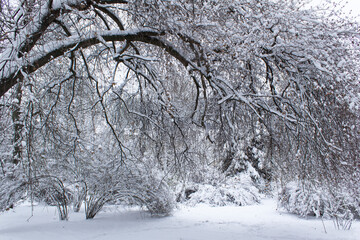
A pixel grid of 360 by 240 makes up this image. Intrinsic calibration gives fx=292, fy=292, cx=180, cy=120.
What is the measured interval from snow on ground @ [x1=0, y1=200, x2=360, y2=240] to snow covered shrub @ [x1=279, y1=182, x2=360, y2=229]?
24 centimetres

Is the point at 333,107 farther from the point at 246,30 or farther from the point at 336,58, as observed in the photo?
the point at 246,30

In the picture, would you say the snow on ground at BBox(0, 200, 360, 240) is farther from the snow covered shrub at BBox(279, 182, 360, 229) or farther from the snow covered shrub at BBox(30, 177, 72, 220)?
the snow covered shrub at BBox(30, 177, 72, 220)

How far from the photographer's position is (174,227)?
706 centimetres

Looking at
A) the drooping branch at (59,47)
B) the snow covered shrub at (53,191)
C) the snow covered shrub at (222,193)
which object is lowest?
the snow covered shrub at (222,193)

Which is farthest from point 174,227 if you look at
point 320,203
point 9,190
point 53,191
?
point 320,203

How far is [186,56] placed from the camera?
15.0 ft

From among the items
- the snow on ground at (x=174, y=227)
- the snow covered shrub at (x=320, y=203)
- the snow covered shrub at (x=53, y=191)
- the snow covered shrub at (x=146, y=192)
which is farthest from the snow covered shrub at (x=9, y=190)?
the snow covered shrub at (x=320, y=203)

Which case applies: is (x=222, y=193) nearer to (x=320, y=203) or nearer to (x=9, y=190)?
(x=320, y=203)

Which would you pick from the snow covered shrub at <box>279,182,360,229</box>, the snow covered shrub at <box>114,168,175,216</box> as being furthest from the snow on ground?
the snow covered shrub at <box>114,168,175,216</box>

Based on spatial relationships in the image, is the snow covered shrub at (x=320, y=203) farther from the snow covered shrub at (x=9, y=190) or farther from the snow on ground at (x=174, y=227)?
the snow covered shrub at (x=9, y=190)

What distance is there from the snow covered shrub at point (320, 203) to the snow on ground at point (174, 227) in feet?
0.80

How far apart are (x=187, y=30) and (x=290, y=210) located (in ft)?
23.6

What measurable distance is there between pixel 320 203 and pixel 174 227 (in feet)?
14.0

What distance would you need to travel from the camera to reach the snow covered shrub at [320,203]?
23.2ft
